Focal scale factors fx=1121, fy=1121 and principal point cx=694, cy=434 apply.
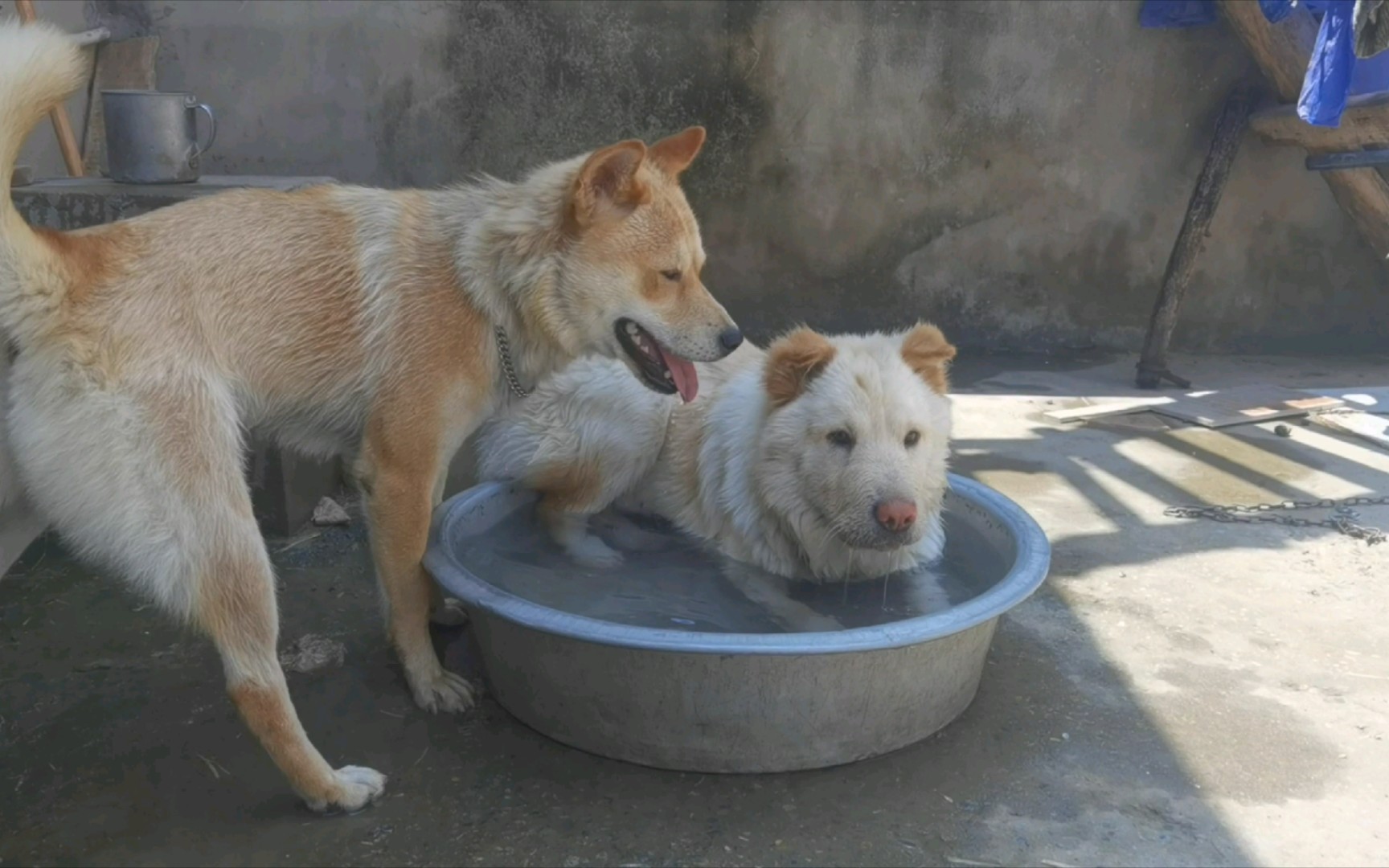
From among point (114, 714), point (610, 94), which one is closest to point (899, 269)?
point (610, 94)

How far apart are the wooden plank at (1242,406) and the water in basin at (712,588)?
343 centimetres

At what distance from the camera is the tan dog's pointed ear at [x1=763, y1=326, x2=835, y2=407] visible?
3.58 metres

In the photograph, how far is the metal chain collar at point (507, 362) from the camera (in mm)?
3268

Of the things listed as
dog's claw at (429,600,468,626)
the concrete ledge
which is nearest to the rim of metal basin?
dog's claw at (429,600,468,626)

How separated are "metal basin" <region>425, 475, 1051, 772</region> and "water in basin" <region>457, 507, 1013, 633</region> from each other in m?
0.43

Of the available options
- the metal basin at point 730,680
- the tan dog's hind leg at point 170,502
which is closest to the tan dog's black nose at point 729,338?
the metal basin at point 730,680

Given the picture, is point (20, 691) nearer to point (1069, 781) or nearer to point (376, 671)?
point (376, 671)

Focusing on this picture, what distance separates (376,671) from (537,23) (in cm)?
532

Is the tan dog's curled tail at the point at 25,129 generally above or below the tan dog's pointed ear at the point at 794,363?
above

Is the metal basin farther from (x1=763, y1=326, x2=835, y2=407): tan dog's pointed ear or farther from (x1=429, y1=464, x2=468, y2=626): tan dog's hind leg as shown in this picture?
(x1=763, y1=326, x2=835, y2=407): tan dog's pointed ear

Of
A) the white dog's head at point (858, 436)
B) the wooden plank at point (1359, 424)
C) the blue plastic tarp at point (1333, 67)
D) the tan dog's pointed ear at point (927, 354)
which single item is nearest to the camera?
the white dog's head at point (858, 436)

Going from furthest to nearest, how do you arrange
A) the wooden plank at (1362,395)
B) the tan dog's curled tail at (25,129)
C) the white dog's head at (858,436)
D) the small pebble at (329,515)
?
the wooden plank at (1362,395), the small pebble at (329,515), the white dog's head at (858,436), the tan dog's curled tail at (25,129)

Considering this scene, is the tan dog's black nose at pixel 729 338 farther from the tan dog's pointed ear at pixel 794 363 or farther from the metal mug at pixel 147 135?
the metal mug at pixel 147 135

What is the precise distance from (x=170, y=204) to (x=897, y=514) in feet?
9.92
